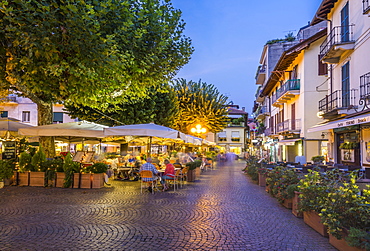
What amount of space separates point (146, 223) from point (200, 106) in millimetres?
26912

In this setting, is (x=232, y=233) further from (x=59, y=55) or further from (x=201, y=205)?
(x=59, y=55)

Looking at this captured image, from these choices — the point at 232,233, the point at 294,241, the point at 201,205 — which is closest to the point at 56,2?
the point at 201,205

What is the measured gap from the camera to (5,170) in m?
11.7

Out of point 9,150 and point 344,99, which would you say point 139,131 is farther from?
point 344,99

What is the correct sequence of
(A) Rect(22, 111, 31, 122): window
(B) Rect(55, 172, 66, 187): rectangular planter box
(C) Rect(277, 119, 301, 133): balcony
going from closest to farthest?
(B) Rect(55, 172, 66, 187): rectangular planter box → (C) Rect(277, 119, 301, 133): balcony → (A) Rect(22, 111, 31, 122): window

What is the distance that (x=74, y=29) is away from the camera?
916 cm

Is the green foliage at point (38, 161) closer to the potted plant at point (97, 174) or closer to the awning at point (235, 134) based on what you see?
the potted plant at point (97, 174)

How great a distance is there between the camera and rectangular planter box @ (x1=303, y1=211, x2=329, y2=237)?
5994mm

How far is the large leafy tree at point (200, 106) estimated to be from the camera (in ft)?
109

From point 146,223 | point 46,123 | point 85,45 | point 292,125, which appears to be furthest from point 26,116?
point 146,223

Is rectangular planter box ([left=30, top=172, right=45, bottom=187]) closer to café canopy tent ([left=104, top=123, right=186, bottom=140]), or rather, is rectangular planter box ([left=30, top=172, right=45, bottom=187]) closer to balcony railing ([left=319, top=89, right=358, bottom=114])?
café canopy tent ([left=104, top=123, right=186, bottom=140])

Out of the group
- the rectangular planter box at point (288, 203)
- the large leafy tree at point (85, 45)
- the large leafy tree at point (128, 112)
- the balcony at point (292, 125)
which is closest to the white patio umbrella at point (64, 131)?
the large leafy tree at point (85, 45)

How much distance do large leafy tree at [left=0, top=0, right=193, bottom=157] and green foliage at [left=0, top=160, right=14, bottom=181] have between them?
2.83 meters

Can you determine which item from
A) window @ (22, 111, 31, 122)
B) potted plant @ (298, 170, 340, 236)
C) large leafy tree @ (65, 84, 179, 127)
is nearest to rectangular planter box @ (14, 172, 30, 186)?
large leafy tree @ (65, 84, 179, 127)
